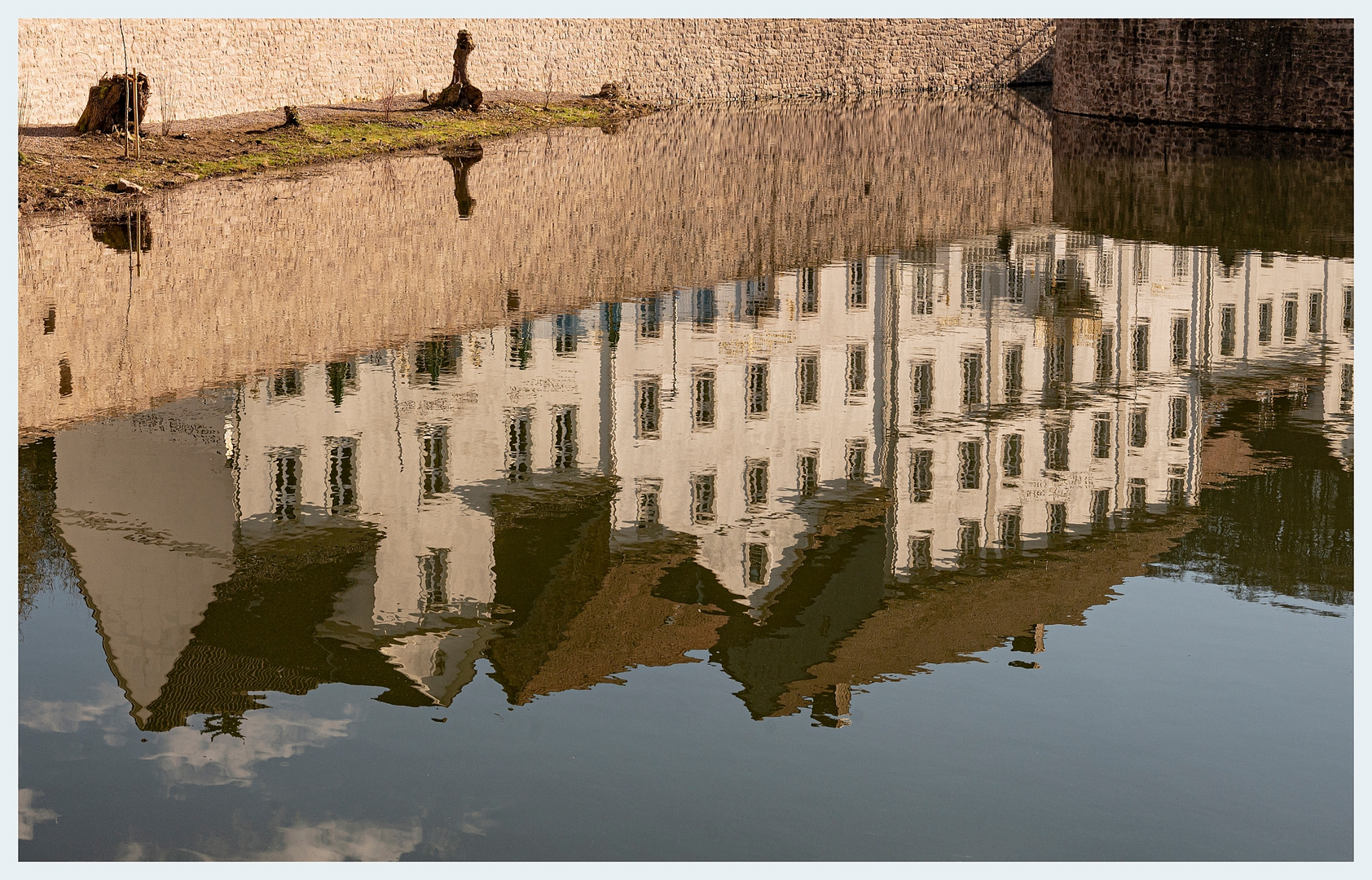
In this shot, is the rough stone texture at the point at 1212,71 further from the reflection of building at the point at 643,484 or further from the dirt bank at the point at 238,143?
the reflection of building at the point at 643,484

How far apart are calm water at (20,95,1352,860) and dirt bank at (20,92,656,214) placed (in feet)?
13.1

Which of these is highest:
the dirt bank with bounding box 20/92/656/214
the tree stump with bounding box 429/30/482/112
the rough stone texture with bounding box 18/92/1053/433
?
the tree stump with bounding box 429/30/482/112

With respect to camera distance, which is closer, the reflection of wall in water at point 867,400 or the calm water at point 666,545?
the calm water at point 666,545

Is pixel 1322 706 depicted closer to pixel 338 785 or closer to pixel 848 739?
pixel 848 739

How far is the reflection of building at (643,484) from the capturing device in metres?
12.5

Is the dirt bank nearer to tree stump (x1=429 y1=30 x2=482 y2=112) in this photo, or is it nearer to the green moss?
the green moss

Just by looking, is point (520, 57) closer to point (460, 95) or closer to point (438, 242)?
point (460, 95)

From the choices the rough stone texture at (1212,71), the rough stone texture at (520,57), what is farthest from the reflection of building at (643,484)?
the rough stone texture at (1212,71)

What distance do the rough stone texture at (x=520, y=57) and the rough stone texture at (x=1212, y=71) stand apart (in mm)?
18769

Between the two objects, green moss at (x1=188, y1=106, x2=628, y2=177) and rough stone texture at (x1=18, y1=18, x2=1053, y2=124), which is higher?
rough stone texture at (x1=18, y1=18, x2=1053, y2=124)

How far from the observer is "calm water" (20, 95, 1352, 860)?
32.5ft

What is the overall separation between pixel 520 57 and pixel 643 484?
5837 centimetres

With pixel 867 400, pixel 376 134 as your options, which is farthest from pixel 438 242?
pixel 376 134

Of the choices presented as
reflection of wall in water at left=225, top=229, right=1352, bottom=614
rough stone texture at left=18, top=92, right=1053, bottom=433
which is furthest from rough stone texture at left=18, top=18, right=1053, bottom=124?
reflection of wall in water at left=225, top=229, right=1352, bottom=614
